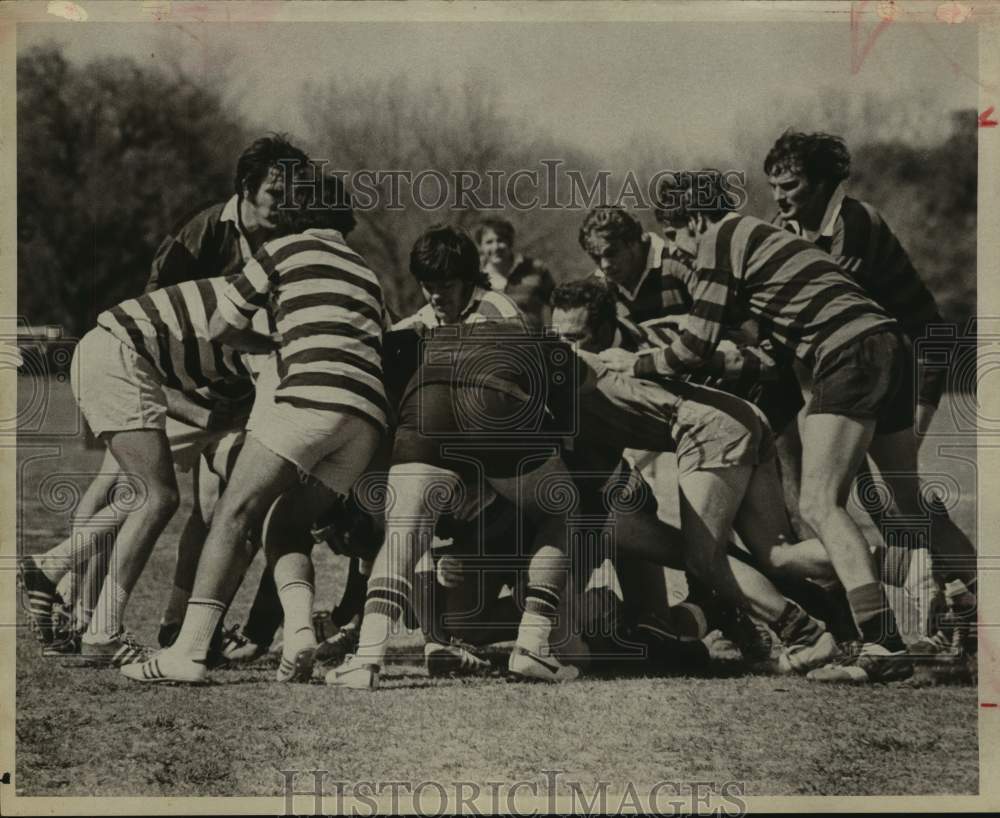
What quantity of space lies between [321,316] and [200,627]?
1.39 metres

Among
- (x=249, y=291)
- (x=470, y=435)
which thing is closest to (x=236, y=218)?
(x=249, y=291)

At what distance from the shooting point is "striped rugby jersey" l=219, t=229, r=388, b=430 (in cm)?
561

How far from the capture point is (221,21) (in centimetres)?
566

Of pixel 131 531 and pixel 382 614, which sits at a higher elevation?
pixel 131 531

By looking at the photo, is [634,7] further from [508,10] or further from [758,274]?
[758,274]

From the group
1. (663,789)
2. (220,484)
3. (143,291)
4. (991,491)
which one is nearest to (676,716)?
(663,789)

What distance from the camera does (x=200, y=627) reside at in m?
5.67

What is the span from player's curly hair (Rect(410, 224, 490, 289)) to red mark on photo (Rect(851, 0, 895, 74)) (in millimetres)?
1754

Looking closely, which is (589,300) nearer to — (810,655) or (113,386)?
(810,655)

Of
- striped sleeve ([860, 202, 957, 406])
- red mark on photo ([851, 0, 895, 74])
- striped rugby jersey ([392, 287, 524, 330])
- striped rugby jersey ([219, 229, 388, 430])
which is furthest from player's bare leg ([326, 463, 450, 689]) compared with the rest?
red mark on photo ([851, 0, 895, 74])

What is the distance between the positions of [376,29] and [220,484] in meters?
2.00

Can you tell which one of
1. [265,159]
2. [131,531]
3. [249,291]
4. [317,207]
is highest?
[265,159]

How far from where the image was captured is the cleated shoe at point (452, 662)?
5.65m

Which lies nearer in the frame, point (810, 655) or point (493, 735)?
point (493, 735)
